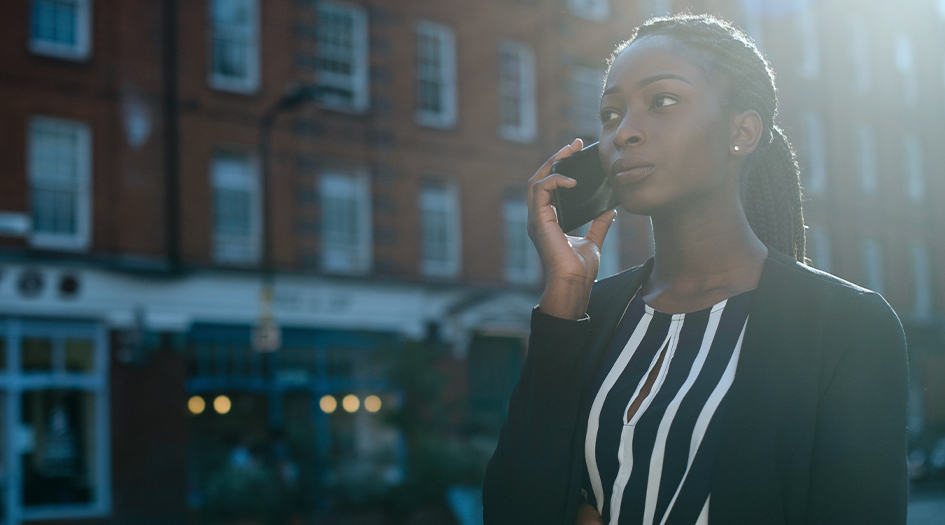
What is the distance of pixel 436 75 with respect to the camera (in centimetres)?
2239

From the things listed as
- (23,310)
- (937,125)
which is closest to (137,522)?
(23,310)

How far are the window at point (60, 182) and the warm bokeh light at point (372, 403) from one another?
6.73m

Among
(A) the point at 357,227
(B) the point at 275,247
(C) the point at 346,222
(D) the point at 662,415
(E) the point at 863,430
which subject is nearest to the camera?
(E) the point at 863,430

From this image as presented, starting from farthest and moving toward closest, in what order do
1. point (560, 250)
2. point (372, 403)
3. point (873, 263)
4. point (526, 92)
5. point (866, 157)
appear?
point (873, 263)
point (866, 157)
point (526, 92)
point (372, 403)
point (560, 250)

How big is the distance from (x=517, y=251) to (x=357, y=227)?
4456 millimetres

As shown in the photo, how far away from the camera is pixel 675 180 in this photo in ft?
5.73

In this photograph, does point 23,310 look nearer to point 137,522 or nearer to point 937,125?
point 137,522

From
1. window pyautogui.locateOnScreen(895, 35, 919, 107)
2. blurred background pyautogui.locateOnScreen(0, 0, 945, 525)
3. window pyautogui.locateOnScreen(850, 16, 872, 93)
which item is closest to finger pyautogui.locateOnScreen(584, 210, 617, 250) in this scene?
blurred background pyautogui.locateOnScreen(0, 0, 945, 525)

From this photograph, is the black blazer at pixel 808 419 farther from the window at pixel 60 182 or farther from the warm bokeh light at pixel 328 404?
the warm bokeh light at pixel 328 404

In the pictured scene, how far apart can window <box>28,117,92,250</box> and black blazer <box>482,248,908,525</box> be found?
1719 cm

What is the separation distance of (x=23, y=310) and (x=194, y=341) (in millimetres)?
3223

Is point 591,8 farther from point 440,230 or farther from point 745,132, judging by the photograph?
point 745,132

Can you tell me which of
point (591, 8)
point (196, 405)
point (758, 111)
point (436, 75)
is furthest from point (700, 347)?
point (591, 8)

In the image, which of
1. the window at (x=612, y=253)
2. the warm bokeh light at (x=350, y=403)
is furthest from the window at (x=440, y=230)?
the window at (x=612, y=253)
